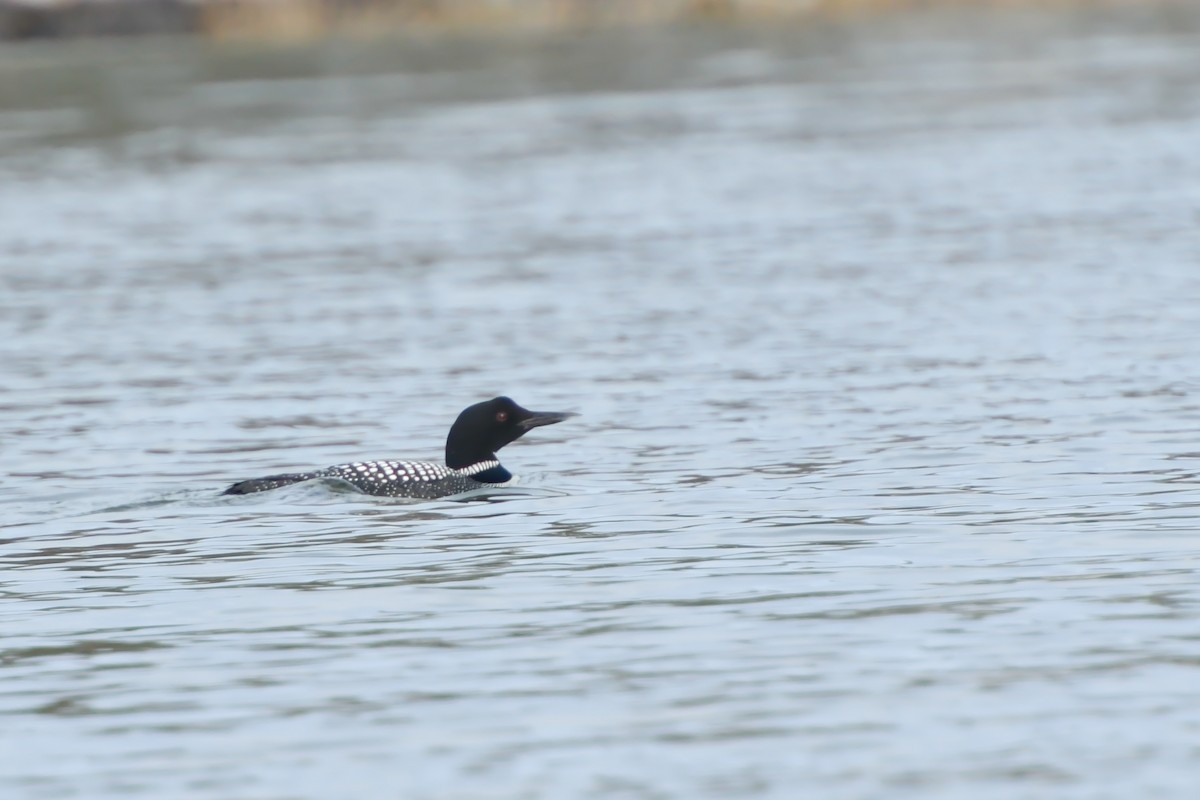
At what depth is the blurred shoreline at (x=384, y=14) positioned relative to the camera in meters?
58.2

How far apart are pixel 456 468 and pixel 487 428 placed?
27cm

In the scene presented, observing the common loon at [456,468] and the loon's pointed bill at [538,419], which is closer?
the common loon at [456,468]

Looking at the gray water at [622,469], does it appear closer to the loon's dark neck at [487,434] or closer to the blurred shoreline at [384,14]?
the loon's dark neck at [487,434]

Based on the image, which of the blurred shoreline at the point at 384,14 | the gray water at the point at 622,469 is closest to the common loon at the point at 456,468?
the gray water at the point at 622,469

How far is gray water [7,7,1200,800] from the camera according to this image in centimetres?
786

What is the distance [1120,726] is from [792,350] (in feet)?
33.1

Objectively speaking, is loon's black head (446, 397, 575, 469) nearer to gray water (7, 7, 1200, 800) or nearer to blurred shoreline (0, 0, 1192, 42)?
gray water (7, 7, 1200, 800)

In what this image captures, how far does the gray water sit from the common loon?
128 mm

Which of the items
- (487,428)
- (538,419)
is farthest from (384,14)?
(487,428)

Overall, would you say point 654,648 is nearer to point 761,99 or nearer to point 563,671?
point 563,671

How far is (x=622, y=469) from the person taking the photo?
1349cm

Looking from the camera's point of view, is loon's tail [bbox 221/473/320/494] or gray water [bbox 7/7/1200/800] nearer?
gray water [bbox 7/7/1200/800]

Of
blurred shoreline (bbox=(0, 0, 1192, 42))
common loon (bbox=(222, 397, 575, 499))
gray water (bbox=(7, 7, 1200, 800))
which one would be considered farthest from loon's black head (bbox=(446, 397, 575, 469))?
blurred shoreline (bbox=(0, 0, 1192, 42))

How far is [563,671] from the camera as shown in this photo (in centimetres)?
867
